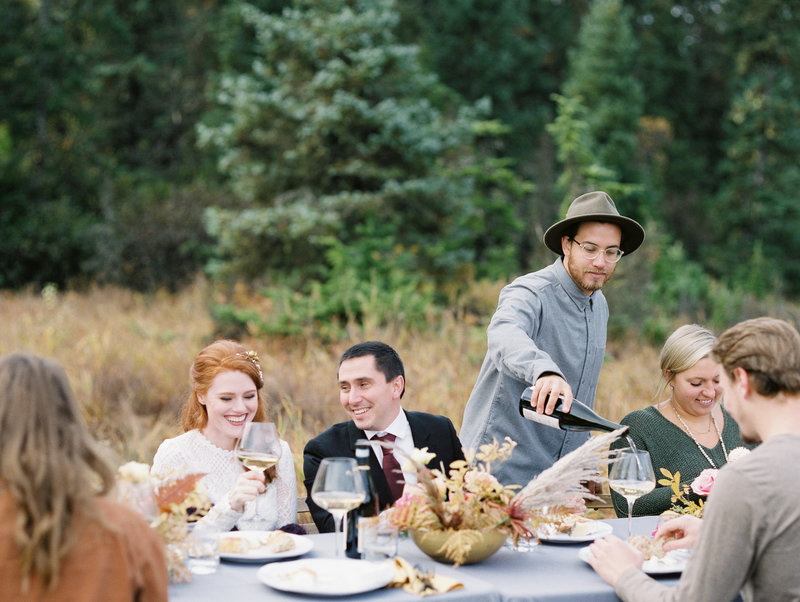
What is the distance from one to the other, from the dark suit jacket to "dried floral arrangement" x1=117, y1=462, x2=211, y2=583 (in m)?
0.89

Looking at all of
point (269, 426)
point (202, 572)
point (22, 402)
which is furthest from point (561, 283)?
point (22, 402)

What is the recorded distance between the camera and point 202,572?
2.56 metres

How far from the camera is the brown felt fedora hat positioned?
3.81m

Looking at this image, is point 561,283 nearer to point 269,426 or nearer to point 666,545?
point 666,545

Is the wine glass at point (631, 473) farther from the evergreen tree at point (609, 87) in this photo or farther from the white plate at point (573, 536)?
the evergreen tree at point (609, 87)

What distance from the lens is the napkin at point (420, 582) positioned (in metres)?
2.41

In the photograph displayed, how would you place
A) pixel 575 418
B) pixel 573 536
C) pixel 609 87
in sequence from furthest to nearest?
pixel 609 87 → pixel 573 536 → pixel 575 418

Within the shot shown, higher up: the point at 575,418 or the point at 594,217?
the point at 594,217

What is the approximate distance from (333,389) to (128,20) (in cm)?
1592

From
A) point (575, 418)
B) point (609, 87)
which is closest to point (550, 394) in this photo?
point (575, 418)

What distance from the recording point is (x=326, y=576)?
2455 mm

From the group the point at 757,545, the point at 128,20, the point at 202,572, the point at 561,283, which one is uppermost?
the point at 128,20

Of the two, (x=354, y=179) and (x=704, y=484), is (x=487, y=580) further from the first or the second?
(x=354, y=179)

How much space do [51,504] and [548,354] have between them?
231 centimetres
